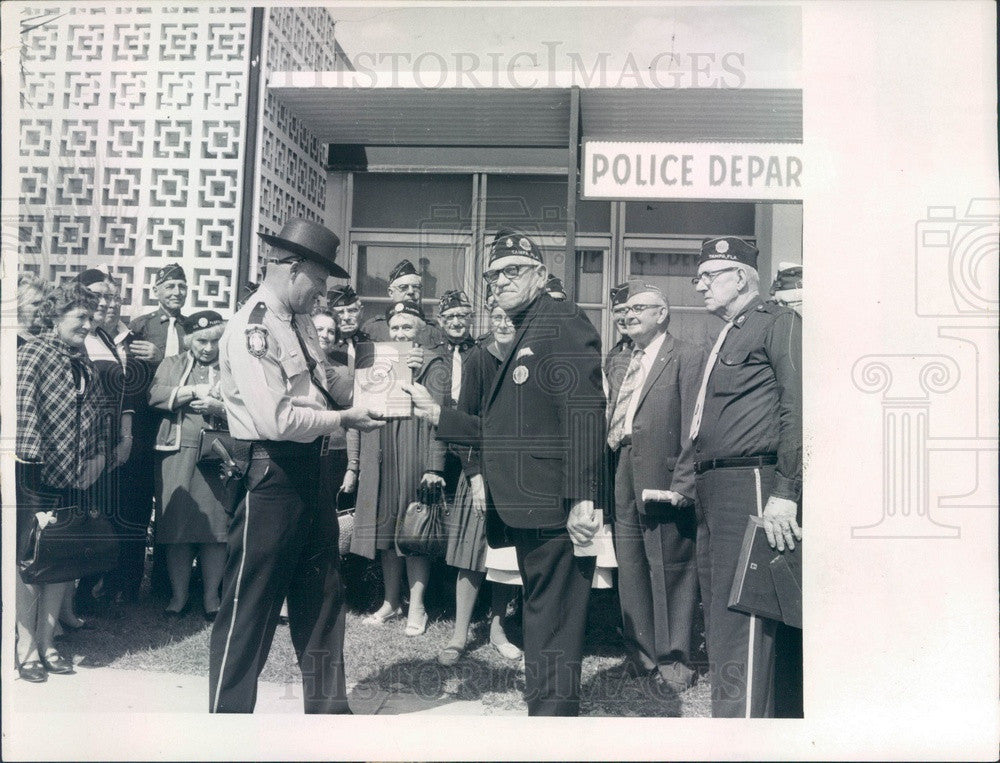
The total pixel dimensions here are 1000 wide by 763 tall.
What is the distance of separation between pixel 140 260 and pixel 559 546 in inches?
86.1

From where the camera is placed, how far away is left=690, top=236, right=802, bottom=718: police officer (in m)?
3.57

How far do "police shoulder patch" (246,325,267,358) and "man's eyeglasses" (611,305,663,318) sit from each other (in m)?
1.43

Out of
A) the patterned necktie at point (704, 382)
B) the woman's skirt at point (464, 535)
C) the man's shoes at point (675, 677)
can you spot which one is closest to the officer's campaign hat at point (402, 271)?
the woman's skirt at point (464, 535)

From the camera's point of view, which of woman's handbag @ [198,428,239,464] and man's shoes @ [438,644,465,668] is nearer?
man's shoes @ [438,644,465,668]

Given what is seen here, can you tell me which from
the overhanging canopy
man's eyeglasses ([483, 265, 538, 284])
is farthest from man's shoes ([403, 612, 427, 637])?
the overhanging canopy

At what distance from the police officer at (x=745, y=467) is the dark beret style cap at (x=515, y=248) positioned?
0.84 metres

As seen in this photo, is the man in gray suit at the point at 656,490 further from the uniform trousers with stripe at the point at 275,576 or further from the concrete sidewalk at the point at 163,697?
the uniform trousers with stripe at the point at 275,576

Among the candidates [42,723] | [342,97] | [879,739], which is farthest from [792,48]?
[42,723]

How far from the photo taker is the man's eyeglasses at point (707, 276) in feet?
12.2

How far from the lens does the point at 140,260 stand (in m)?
3.90

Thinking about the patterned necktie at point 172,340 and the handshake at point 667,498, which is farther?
the patterned necktie at point 172,340

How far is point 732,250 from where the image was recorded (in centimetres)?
372

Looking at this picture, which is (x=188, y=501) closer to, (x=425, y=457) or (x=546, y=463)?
(x=425, y=457)

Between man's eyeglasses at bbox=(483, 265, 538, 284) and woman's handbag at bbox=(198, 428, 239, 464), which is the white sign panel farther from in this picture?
woman's handbag at bbox=(198, 428, 239, 464)
